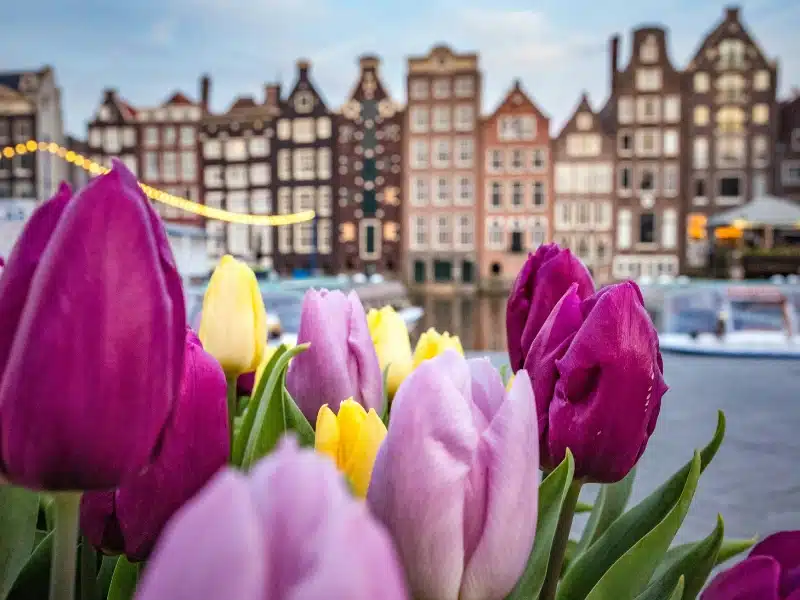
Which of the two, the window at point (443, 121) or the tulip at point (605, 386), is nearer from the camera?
the tulip at point (605, 386)

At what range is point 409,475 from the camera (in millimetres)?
241

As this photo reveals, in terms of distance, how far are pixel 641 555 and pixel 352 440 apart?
13 cm

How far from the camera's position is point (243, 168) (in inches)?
1000

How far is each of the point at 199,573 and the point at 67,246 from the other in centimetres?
12

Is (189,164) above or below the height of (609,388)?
above

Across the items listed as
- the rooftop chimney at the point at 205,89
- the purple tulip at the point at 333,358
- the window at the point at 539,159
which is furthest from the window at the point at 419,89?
the purple tulip at the point at 333,358

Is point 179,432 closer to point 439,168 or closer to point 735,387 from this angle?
point 735,387

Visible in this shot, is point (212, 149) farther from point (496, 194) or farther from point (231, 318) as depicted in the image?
point (231, 318)

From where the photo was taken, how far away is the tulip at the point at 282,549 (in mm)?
128

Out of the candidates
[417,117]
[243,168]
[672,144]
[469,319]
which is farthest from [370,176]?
[469,319]

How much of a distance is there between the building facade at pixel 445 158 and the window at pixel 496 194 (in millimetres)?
418

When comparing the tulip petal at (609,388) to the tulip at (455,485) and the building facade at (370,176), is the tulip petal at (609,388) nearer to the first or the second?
the tulip at (455,485)

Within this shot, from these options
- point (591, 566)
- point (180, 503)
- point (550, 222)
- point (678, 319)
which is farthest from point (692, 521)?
point (550, 222)

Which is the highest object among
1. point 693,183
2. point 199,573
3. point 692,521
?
point 693,183
